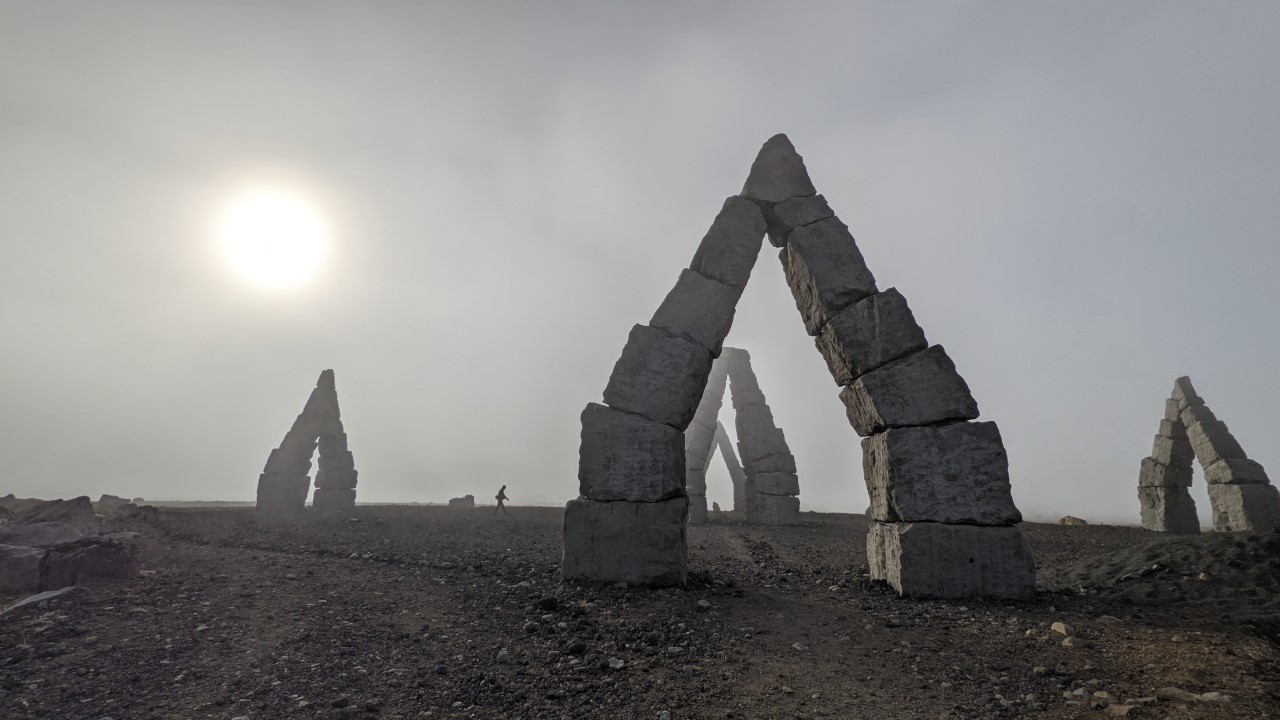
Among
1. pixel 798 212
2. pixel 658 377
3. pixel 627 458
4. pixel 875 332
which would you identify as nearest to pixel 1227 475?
pixel 875 332

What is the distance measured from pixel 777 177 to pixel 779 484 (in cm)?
921

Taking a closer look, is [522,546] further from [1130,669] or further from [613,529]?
[1130,669]

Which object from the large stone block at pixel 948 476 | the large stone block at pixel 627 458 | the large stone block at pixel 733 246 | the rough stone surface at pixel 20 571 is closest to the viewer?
the rough stone surface at pixel 20 571

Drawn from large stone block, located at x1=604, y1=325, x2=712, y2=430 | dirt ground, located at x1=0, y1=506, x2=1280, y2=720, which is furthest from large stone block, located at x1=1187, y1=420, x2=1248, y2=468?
large stone block, located at x1=604, y1=325, x2=712, y2=430

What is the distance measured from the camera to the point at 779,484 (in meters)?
14.8

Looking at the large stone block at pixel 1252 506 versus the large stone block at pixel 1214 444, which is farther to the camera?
the large stone block at pixel 1214 444

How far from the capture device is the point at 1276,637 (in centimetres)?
402

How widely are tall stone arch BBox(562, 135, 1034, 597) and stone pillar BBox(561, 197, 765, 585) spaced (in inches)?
0.5

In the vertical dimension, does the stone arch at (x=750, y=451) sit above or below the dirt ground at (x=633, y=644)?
above

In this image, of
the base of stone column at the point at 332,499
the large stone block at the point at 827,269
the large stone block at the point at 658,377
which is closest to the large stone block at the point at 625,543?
the large stone block at the point at 658,377

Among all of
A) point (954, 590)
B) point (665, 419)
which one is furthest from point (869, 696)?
point (665, 419)

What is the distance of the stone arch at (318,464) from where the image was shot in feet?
53.6

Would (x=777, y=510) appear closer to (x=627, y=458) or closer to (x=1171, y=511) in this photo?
(x=1171, y=511)

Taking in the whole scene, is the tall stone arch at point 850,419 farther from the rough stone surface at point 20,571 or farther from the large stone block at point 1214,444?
the large stone block at point 1214,444
